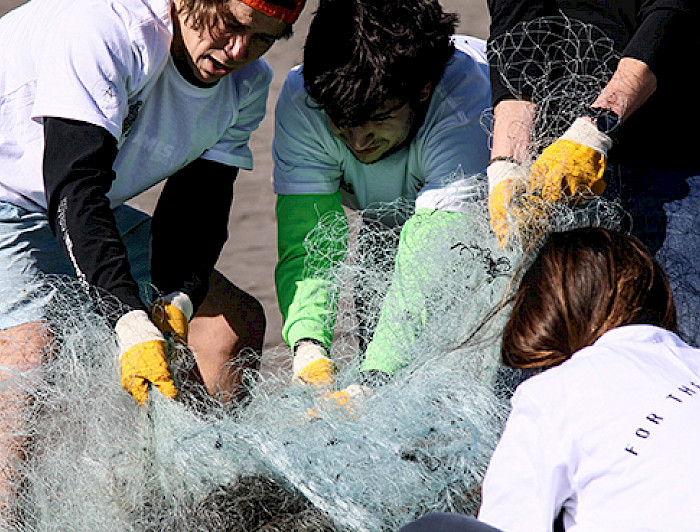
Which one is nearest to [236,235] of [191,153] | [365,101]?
[191,153]

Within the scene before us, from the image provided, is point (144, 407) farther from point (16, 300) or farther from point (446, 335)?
point (446, 335)

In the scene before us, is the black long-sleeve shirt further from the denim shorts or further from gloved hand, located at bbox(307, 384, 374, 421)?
the denim shorts

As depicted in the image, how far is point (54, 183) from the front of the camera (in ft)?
5.58

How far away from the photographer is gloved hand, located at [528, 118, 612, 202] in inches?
67.4

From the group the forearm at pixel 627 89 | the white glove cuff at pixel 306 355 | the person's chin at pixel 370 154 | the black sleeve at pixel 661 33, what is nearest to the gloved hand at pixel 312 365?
Answer: the white glove cuff at pixel 306 355

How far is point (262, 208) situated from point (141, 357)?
3013mm

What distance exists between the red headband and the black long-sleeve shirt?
46cm

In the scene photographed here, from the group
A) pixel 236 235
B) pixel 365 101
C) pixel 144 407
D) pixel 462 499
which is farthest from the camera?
pixel 236 235

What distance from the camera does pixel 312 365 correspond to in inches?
74.2

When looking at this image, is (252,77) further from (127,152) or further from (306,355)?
(306,355)

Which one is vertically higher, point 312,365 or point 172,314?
point 172,314

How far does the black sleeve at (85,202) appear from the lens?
169 cm

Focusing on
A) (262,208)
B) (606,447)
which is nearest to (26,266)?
(606,447)

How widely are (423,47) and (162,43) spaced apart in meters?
0.57
